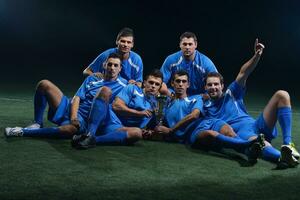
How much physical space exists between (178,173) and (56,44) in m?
10.6

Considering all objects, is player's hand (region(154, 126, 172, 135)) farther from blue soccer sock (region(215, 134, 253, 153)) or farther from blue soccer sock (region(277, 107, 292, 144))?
blue soccer sock (region(277, 107, 292, 144))

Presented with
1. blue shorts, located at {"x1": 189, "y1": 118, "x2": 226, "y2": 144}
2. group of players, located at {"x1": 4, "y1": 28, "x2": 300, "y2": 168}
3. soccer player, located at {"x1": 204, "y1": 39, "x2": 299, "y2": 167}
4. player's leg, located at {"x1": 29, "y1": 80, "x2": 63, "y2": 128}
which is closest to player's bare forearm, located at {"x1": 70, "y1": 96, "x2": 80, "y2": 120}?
group of players, located at {"x1": 4, "y1": 28, "x2": 300, "y2": 168}

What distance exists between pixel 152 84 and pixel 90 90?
1.70 ft

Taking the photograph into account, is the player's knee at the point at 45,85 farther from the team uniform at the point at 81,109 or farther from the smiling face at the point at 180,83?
the smiling face at the point at 180,83

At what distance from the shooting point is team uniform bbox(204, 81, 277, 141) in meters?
3.73

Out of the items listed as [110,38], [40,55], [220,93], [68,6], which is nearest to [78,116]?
[220,93]

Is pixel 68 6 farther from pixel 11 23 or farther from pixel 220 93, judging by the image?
pixel 220 93

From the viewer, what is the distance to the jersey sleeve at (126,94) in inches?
164

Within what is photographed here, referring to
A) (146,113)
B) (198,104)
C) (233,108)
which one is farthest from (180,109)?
(233,108)

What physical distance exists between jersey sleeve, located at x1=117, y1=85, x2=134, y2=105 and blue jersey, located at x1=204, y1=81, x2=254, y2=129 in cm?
72

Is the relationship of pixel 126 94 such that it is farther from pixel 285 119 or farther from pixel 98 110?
pixel 285 119

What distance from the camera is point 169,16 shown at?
1305cm

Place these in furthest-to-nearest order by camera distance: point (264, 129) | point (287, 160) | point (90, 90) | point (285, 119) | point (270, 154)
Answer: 1. point (90, 90)
2. point (264, 129)
3. point (285, 119)
4. point (270, 154)
5. point (287, 160)

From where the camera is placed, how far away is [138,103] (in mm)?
4188
